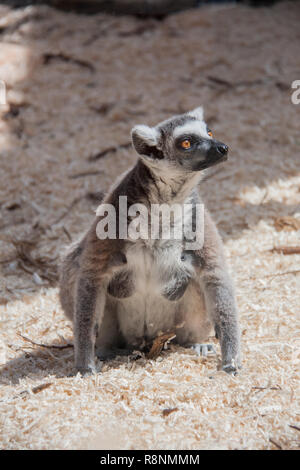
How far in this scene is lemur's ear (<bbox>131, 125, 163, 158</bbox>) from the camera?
3.12 m

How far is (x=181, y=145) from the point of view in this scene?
10.0 feet

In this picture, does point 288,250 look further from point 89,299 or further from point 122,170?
point 122,170

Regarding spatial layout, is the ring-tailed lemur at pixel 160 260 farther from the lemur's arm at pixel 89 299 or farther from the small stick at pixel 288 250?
the small stick at pixel 288 250

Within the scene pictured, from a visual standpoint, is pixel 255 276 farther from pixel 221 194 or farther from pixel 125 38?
pixel 125 38

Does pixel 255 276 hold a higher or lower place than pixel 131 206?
lower

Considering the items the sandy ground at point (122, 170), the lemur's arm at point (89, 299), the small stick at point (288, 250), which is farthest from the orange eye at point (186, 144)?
the small stick at point (288, 250)

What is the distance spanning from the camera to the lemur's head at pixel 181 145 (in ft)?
9.78

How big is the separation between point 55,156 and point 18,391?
408 centimetres

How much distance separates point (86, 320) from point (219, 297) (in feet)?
2.49

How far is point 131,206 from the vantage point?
10.2 feet

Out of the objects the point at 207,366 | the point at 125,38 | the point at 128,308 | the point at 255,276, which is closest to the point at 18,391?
the point at 128,308

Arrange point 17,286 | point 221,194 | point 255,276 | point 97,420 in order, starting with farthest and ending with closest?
point 221,194 < point 17,286 < point 255,276 < point 97,420

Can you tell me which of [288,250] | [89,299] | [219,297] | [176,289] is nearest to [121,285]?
[89,299]

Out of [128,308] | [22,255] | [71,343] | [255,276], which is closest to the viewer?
[128,308]
